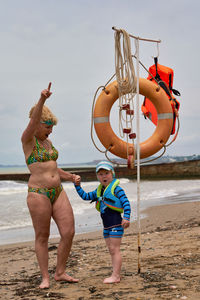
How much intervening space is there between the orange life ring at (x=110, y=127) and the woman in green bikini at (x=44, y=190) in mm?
982

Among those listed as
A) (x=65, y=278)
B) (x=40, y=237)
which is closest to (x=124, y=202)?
(x=40, y=237)

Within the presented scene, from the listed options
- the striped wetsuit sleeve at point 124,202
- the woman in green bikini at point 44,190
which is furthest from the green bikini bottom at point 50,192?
the striped wetsuit sleeve at point 124,202

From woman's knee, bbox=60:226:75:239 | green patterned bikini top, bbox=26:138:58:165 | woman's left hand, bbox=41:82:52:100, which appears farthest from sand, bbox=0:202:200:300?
woman's left hand, bbox=41:82:52:100

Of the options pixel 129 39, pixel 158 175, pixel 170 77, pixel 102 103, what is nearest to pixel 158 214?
pixel 170 77

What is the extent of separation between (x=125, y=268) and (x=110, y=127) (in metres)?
1.65

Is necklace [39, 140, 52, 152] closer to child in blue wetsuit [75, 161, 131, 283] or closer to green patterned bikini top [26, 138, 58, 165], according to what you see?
green patterned bikini top [26, 138, 58, 165]

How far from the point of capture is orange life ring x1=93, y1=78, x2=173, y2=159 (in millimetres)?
4512

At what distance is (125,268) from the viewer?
4.17 metres

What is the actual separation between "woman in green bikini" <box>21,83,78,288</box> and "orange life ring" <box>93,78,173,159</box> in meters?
0.98

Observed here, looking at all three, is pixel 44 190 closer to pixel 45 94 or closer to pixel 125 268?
pixel 45 94

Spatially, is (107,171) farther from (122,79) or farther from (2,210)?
(2,210)

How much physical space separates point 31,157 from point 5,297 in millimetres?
1354

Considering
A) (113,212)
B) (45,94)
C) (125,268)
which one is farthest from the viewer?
(125,268)

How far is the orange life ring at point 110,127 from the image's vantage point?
4512 mm
